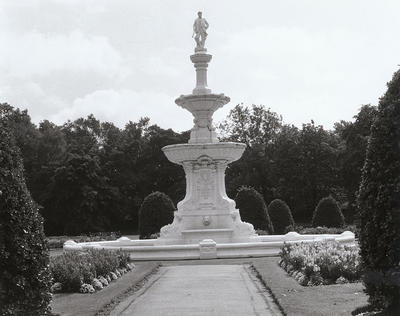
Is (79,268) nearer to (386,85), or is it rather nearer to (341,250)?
(341,250)

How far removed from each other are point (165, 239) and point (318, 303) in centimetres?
1609

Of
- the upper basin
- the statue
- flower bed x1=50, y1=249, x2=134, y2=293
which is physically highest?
the statue

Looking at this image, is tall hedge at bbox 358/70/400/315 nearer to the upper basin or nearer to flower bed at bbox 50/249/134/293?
flower bed at bbox 50/249/134/293

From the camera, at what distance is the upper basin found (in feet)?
91.9

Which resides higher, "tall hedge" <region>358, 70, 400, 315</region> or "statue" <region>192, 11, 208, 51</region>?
"statue" <region>192, 11, 208, 51</region>

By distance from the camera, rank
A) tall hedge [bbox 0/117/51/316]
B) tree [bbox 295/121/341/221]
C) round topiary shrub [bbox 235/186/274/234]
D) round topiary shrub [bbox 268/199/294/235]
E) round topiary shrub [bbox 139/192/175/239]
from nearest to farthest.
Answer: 1. tall hedge [bbox 0/117/51/316]
2. round topiary shrub [bbox 235/186/274/234]
3. round topiary shrub [bbox 139/192/175/239]
4. round topiary shrub [bbox 268/199/294/235]
5. tree [bbox 295/121/341/221]

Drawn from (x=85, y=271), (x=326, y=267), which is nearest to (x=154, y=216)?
(x=85, y=271)

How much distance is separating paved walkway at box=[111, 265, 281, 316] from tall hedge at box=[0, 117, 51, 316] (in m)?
2.40

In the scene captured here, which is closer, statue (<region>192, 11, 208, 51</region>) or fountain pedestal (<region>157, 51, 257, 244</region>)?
fountain pedestal (<region>157, 51, 257, 244</region>)

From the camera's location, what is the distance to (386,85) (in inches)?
402

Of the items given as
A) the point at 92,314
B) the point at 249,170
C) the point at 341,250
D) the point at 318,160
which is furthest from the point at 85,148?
the point at 92,314

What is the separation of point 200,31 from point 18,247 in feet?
73.4

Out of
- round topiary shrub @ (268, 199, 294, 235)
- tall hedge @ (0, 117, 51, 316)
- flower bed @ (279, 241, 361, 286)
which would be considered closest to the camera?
tall hedge @ (0, 117, 51, 316)

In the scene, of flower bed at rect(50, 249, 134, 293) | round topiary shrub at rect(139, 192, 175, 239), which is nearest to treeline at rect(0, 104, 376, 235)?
round topiary shrub at rect(139, 192, 175, 239)
